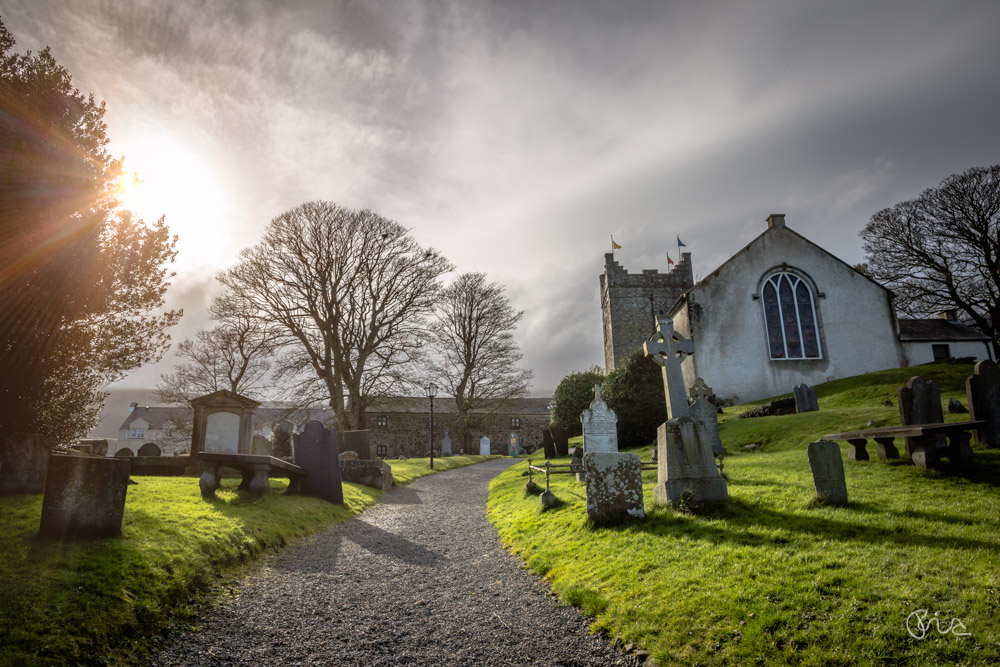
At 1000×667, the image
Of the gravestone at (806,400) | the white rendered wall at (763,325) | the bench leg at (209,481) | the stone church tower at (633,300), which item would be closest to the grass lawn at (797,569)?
the bench leg at (209,481)

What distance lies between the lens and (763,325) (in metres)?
26.0

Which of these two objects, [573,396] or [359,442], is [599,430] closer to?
[359,442]

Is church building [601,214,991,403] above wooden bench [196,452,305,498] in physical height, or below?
above

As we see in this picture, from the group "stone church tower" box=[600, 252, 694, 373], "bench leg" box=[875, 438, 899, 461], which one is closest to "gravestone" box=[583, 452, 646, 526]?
"bench leg" box=[875, 438, 899, 461]

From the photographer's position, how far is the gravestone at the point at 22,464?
26.2 feet

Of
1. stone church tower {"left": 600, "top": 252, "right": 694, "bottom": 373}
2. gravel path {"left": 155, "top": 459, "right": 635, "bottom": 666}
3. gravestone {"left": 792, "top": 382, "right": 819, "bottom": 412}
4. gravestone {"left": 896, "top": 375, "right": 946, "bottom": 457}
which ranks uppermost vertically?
stone church tower {"left": 600, "top": 252, "right": 694, "bottom": 373}

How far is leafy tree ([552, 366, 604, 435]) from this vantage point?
92.1ft

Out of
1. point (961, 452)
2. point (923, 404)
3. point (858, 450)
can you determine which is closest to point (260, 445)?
point (858, 450)

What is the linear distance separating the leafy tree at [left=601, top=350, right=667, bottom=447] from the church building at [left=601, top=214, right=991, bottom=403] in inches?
189

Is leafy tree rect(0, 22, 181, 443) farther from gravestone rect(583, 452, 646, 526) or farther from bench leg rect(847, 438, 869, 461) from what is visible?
bench leg rect(847, 438, 869, 461)

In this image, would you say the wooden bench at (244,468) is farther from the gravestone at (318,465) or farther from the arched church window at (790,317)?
the arched church window at (790,317)

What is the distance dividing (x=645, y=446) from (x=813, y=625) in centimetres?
1768

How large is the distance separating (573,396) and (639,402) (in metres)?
7.04

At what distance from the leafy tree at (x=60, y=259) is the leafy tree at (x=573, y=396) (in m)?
21.2
